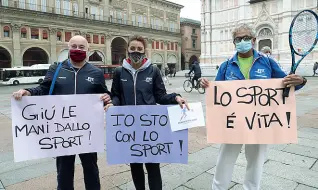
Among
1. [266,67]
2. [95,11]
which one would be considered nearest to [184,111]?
[266,67]

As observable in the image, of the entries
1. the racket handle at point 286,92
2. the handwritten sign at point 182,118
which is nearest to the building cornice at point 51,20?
the handwritten sign at point 182,118

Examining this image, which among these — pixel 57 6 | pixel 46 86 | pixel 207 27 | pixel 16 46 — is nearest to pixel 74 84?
pixel 46 86

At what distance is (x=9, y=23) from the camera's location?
30828 mm

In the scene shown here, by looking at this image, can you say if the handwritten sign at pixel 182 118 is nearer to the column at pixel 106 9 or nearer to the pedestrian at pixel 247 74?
the pedestrian at pixel 247 74

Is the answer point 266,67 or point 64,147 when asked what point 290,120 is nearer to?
point 266,67

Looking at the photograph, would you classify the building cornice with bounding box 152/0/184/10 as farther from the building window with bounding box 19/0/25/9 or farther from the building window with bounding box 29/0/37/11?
the building window with bounding box 19/0/25/9

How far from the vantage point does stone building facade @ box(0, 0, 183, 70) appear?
31500 mm

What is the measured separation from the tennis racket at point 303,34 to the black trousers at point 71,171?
208cm

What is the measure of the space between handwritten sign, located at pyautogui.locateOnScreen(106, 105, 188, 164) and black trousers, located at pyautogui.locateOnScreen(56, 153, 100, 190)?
0.22 metres

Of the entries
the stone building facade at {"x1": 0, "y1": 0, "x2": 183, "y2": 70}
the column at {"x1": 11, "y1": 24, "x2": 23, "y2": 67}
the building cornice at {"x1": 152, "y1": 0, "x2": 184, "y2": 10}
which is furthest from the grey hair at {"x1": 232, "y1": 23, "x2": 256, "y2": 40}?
the building cornice at {"x1": 152, "y1": 0, "x2": 184, "y2": 10}

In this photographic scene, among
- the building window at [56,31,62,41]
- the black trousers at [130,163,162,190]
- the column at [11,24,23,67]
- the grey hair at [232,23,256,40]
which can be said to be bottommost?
the black trousers at [130,163,162,190]

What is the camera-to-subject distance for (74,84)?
8.39 feet

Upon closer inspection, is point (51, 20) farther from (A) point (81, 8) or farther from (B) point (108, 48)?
(B) point (108, 48)

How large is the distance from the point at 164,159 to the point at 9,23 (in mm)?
35261
